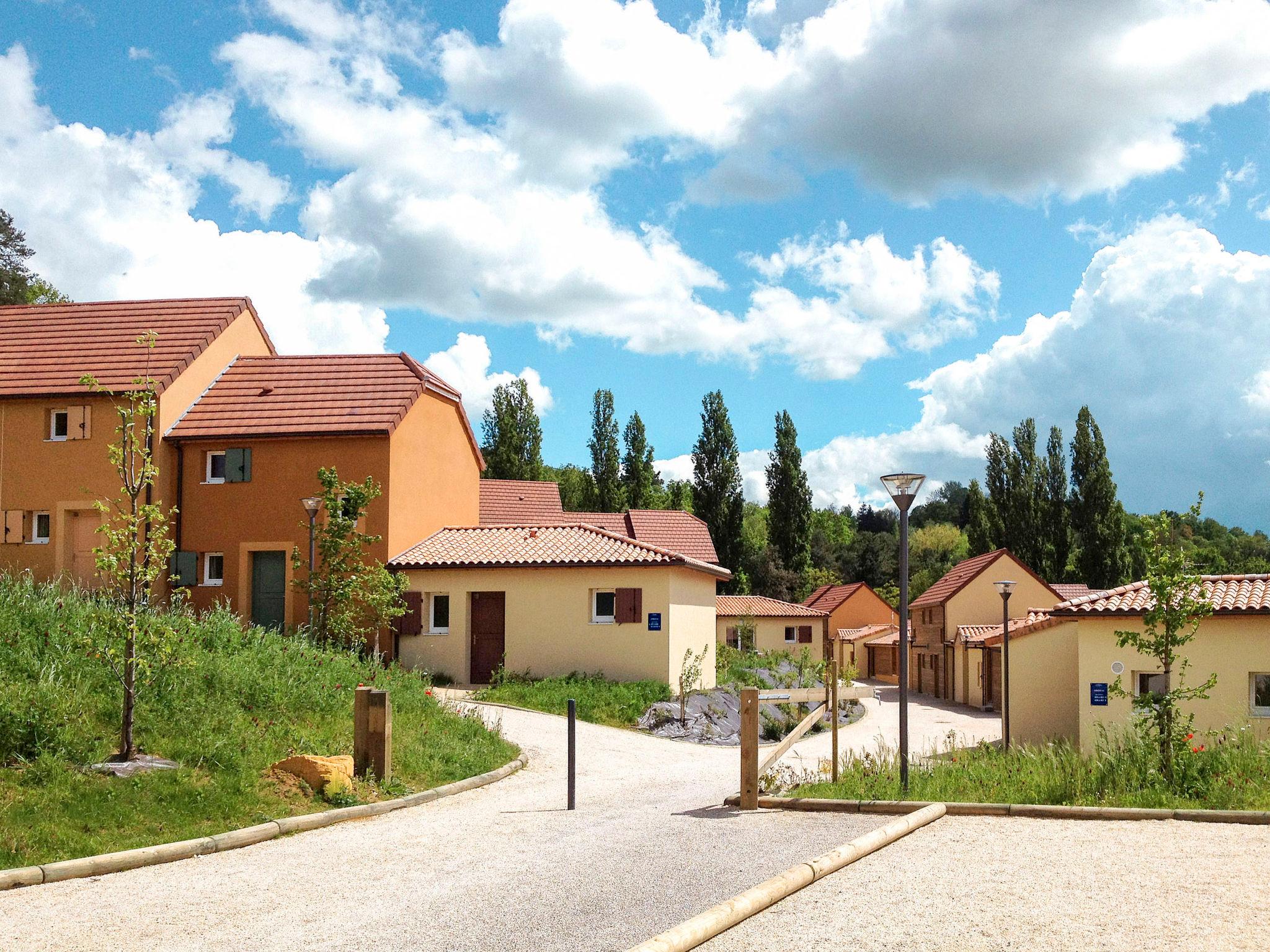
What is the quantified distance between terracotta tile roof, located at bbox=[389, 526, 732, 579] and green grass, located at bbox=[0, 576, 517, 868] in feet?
29.7

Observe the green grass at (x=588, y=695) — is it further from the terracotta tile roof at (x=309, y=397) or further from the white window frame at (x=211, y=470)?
the white window frame at (x=211, y=470)

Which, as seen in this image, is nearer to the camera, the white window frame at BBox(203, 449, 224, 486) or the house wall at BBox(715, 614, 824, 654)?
the white window frame at BBox(203, 449, 224, 486)

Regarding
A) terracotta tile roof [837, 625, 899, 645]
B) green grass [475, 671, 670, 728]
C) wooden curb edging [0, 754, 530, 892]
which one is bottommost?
terracotta tile roof [837, 625, 899, 645]

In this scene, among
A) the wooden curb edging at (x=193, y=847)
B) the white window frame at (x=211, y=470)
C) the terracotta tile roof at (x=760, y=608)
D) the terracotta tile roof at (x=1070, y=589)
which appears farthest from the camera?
the terracotta tile roof at (x=760, y=608)

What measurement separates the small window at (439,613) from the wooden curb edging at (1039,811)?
17236 mm

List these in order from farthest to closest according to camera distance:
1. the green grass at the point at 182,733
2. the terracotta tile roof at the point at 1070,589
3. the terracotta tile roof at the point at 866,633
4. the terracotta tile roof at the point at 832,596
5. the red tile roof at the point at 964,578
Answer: the terracotta tile roof at the point at 832,596 → the terracotta tile roof at the point at 866,633 → the terracotta tile roof at the point at 1070,589 → the red tile roof at the point at 964,578 → the green grass at the point at 182,733

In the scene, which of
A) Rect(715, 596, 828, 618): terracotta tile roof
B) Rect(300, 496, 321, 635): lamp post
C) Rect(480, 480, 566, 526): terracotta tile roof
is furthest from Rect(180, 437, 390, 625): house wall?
Rect(715, 596, 828, 618): terracotta tile roof

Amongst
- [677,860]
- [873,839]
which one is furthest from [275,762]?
[873,839]

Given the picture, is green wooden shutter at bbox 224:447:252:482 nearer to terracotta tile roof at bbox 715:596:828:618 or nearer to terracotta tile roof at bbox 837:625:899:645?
terracotta tile roof at bbox 715:596:828:618

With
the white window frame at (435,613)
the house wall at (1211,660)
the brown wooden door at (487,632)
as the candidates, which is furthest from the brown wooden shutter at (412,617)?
the house wall at (1211,660)

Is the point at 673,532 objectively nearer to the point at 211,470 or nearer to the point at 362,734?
the point at 211,470

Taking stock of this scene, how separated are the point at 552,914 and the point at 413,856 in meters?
2.75

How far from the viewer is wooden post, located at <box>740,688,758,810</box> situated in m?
11.7

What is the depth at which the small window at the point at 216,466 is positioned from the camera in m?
28.5
